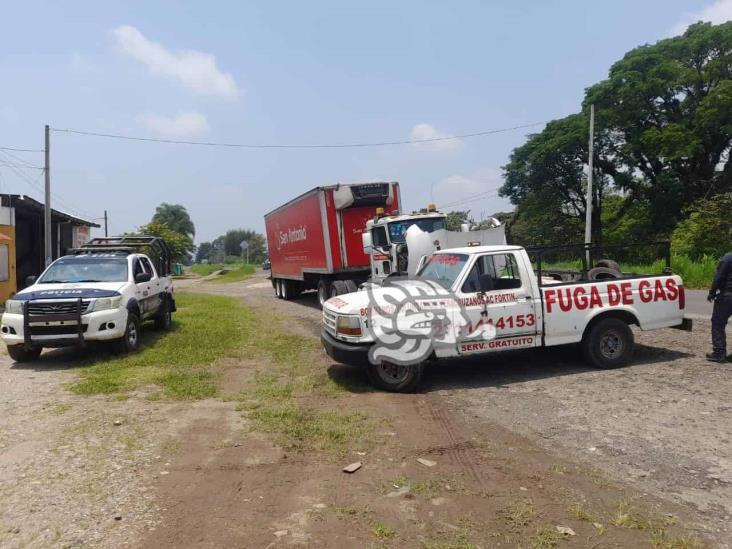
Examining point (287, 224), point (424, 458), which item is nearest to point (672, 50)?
point (287, 224)

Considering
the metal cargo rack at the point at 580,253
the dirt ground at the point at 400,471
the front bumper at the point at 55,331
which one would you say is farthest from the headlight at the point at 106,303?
the metal cargo rack at the point at 580,253

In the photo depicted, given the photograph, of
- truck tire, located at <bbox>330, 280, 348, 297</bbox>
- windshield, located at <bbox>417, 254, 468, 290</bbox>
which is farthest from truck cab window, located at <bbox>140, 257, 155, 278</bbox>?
windshield, located at <bbox>417, 254, 468, 290</bbox>

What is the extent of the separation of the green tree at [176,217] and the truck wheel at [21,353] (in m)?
76.8

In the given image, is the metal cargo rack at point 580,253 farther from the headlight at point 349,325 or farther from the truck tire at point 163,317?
the truck tire at point 163,317

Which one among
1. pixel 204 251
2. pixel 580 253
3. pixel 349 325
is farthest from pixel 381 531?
pixel 204 251

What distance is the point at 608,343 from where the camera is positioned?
7.38 metres

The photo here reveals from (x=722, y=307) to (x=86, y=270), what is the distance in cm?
1043

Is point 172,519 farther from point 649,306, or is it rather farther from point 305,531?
point 649,306

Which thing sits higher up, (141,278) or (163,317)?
(141,278)

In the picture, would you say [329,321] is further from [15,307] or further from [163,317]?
[163,317]

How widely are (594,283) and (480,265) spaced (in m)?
1.67

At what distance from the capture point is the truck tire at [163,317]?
11.6 m

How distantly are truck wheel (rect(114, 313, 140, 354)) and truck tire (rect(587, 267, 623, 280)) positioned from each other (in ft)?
24.5

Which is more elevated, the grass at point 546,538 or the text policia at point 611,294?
the text policia at point 611,294
